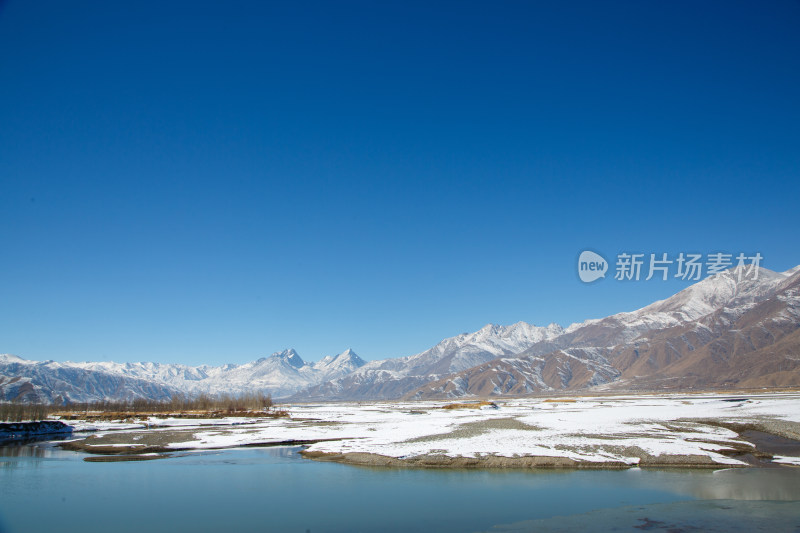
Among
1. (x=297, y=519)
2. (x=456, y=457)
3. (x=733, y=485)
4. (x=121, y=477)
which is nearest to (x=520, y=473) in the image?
(x=456, y=457)

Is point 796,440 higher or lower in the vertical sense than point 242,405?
higher

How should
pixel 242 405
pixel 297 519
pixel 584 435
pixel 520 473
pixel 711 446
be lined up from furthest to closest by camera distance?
pixel 242 405, pixel 584 435, pixel 711 446, pixel 520 473, pixel 297 519

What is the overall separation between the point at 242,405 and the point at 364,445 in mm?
117465

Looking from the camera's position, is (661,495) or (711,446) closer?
(661,495)

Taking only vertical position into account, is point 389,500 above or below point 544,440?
above

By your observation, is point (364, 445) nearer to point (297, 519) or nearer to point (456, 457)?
point (456, 457)

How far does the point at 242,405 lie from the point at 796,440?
13786 cm

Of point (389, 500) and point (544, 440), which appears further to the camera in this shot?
point (544, 440)

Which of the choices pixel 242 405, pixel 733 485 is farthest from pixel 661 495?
pixel 242 405

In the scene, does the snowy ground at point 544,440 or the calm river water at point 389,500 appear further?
the snowy ground at point 544,440

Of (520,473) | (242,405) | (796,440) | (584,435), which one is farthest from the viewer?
(242,405)

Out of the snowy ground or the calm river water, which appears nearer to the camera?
the calm river water

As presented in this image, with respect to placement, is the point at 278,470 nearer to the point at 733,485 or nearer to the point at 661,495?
the point at 661,495

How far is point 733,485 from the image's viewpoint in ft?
88.5
